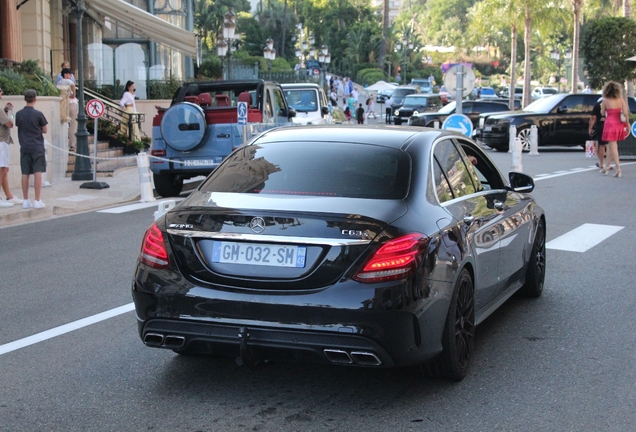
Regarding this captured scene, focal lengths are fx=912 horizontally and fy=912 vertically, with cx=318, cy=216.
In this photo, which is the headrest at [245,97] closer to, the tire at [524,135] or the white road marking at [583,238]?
the white road marking at [583,238]

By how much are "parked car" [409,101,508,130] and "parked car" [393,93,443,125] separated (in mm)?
7257

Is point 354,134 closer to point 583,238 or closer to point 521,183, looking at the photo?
point 521,183

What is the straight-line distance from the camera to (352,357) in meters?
4.71

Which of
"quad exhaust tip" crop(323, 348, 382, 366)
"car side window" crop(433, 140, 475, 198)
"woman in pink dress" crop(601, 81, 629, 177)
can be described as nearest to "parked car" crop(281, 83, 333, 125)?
"woman in pink dress" crop(601, 81, 629, 177)

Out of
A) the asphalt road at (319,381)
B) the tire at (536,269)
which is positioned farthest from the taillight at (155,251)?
the tire at (536,269)

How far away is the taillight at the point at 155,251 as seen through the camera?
503 cm

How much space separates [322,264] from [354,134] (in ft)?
4.85

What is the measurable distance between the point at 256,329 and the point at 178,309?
→ 0.48m

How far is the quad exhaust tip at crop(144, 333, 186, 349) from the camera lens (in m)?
4.96

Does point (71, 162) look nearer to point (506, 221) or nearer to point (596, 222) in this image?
point (596, 222)

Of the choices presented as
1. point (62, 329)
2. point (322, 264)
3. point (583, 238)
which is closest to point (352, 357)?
point (322, 264)

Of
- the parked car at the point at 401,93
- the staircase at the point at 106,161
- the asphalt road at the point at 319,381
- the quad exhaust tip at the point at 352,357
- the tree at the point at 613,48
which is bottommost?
the asphalt road at the point at 319,381

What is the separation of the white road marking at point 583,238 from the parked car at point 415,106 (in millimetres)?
31719

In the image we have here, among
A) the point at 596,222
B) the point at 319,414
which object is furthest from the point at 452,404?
the point at 596,222
